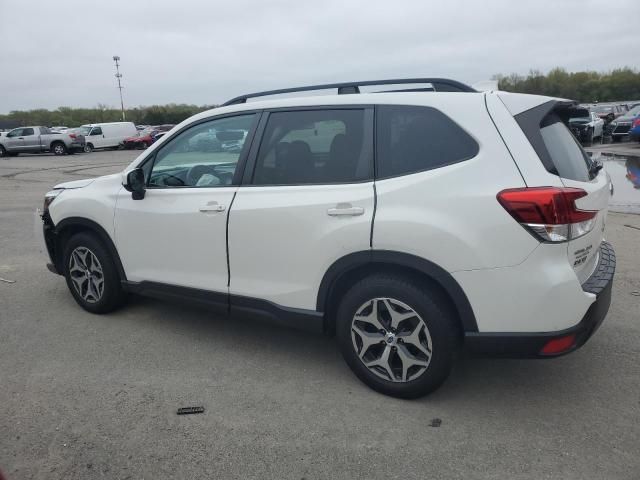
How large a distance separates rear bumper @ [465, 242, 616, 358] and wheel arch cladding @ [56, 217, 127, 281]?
113 inches

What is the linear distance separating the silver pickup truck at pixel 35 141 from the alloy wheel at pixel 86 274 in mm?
28590

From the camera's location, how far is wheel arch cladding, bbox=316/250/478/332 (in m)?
2.85

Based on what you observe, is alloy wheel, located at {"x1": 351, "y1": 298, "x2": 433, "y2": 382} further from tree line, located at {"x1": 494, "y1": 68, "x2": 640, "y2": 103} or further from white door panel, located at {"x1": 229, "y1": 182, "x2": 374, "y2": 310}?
tree line, located at {"x1": 494, "y1": 68, "x2": 640, "y2": 103}

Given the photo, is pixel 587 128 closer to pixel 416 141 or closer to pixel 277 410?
pixel 416 141

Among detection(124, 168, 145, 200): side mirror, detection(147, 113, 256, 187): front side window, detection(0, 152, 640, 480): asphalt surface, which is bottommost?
detection(0, 152, 640, 480): asphalt surface

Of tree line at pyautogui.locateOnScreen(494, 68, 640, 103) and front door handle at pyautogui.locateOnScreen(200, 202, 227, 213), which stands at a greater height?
tree line at pyautogui.locateOnScreen(494, 68, 640, 103)

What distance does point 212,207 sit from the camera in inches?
143

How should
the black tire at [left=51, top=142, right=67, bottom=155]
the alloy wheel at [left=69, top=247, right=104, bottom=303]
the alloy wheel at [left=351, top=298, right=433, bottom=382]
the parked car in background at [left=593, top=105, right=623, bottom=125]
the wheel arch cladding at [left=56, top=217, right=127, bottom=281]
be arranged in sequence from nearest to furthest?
1. the alloy wheel at [left=351, top=298, right=433, bottom=382]
2. the wheel arch cladding at [left=56, top=217, right=127, bottom=281]
3. the alloy wheel at [left=69, top=247, right=104, bottom=303]
4. the black tire at [left=51, top=142, right=67, bottom=155]
5. the parked car in background at [left=593, top=105, right=623, bottom=125]

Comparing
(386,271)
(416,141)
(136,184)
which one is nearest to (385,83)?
(416,141)

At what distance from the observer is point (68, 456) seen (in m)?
2.71

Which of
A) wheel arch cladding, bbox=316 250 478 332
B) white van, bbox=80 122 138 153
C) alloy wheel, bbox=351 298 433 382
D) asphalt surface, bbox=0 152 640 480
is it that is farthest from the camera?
white van, bbox=80 122 138 153

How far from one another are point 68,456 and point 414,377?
1.89 metres

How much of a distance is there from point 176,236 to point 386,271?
5.36ft

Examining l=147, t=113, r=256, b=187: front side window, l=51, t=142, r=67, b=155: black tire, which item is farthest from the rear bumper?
l=51, t=142, r=67, b=155: black tire
